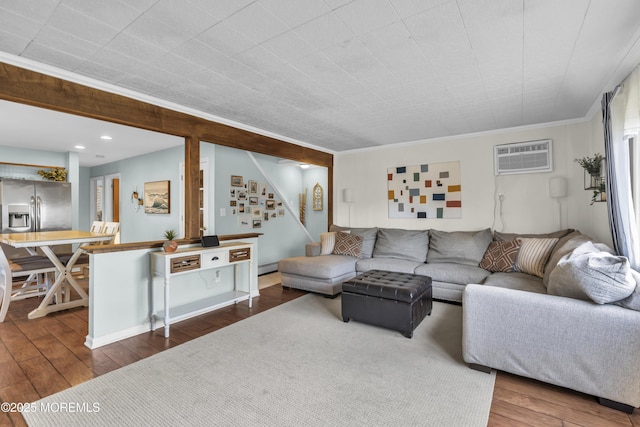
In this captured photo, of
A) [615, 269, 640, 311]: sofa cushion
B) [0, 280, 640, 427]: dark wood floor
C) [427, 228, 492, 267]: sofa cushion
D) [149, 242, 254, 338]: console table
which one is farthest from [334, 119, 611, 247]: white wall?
[149, 242, 254, 338]: console table

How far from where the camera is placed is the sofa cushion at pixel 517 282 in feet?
9.61

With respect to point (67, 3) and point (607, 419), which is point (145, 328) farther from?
point (607, 419)

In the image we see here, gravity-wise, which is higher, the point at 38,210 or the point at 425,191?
the point at 425,191

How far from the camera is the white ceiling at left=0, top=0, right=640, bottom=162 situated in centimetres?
172

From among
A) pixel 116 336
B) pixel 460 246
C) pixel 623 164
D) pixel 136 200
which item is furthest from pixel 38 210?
pixel 623 164

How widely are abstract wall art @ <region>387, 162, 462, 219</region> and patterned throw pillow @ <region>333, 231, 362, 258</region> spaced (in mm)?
879

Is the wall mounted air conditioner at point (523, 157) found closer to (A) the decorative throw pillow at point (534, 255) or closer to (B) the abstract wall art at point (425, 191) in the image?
(B) the abstract wall art at point (425, 191)

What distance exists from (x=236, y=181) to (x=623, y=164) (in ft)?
15.8

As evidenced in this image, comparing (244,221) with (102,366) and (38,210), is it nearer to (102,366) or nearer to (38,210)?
(102,366)

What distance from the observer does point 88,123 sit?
13.6 ft

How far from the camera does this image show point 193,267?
10.3 ft

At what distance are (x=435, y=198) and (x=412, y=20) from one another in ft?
11.2

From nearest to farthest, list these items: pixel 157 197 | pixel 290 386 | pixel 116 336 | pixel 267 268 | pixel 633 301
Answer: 1. pixel 633 301
2. pixel 290 386
3. pixel 116 336
4. pixel 267 268
5. pixel 157 197

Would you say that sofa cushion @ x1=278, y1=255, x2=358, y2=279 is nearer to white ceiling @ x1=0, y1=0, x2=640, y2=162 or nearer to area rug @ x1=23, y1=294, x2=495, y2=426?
area rug @ x1=23, y1=294, x2=495, y2=426
